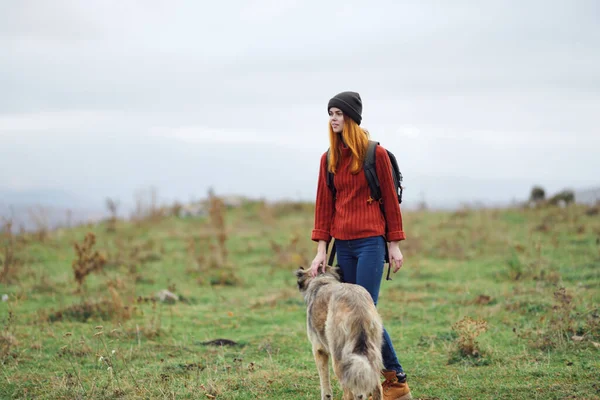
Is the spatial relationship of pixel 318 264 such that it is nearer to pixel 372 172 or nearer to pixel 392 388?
pixel 372 172

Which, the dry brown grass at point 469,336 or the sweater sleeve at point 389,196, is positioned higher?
the sweater sleeve at point 389,196

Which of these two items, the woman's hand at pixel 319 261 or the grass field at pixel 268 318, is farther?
the grass field at pixel 268 318

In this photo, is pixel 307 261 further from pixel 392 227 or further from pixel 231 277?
pixel 392 227

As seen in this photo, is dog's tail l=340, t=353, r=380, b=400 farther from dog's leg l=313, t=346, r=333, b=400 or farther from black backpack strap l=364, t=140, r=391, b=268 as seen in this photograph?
black backpack strap l=364, t=140, r=391, b=268

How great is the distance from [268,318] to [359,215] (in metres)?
5.01

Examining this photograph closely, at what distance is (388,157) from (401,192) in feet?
1.29

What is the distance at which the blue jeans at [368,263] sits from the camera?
5.32 meters

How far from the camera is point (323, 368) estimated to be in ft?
17.5

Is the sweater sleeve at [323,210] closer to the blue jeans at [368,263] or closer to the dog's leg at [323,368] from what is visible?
the blue jeans at [368,263]

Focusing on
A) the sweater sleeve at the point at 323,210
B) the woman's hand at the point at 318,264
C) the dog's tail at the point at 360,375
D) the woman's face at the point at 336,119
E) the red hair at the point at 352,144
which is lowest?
the dog's tail at the point at 360,375

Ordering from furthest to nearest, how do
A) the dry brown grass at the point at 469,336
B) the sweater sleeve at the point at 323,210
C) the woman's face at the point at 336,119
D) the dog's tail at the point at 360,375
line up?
the dry brown grass at the point at 469,336 → the sweater sleeve at the point at 323,210 → the woman's face at the point at 336,119 → the dog's tail at the point at 360,375

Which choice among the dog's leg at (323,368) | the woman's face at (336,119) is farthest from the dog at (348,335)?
the woman's face at (336,119)

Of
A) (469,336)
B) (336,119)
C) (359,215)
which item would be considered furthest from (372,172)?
(469,336)

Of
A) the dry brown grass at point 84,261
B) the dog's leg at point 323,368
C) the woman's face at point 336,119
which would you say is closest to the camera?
the dog's leg at point 323,368
